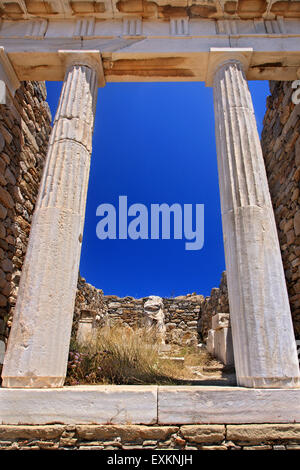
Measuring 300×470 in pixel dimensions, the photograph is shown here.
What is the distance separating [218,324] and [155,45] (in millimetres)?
6066

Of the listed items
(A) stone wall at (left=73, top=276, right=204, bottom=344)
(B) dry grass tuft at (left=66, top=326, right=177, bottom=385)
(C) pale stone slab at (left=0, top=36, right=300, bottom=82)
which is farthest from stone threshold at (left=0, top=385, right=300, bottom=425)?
(A) stone wall at (left=73, top=276, right=204, bottom=344)

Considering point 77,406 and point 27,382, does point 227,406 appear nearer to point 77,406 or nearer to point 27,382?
point 77,406

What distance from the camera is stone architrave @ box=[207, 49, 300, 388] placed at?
9.16 ft

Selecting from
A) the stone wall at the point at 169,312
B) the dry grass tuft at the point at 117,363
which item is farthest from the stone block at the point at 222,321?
the stone wall at the point at 169,312

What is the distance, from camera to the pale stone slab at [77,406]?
8.20 ft

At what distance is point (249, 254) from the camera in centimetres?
318

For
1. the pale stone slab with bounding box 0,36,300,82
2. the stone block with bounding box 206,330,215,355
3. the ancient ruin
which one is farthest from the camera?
the stone block with bounding box 206,330,215,355

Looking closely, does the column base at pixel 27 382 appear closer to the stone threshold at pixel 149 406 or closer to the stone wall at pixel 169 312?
the stone threshold at pixel 149 406

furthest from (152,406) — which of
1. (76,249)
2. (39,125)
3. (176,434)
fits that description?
(39,125)

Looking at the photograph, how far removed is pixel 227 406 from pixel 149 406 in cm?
68

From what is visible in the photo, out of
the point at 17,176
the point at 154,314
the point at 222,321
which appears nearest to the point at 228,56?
the point at 17,176

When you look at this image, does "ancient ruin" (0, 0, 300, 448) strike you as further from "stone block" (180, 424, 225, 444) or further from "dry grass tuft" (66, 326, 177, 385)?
"dry grass tuft" (66, 326, 177, 385)

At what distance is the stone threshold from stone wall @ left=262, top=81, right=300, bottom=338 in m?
3.12

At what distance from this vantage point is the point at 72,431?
8.13 feet
